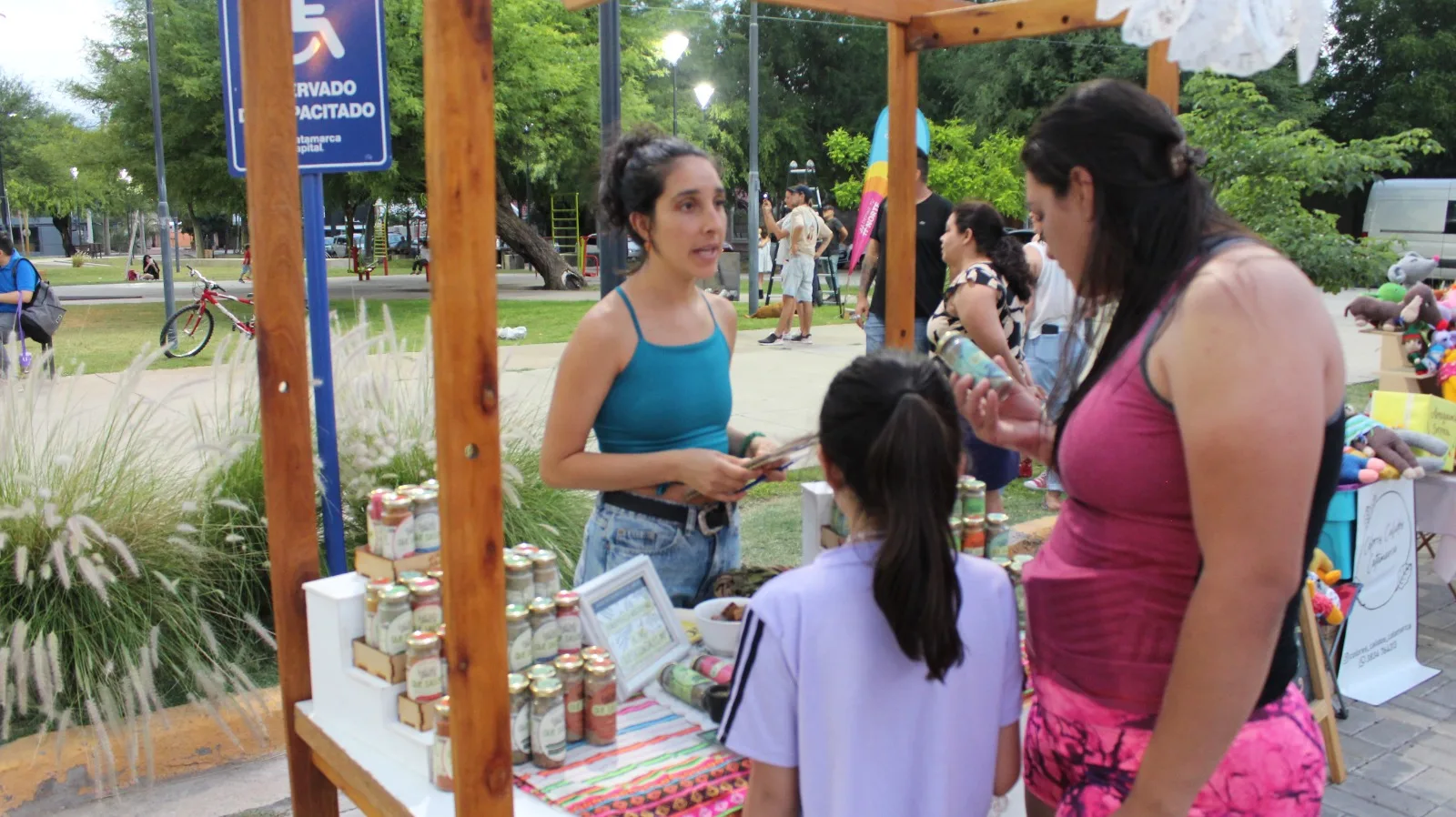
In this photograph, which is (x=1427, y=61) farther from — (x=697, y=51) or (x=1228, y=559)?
(x=1228, y=559)

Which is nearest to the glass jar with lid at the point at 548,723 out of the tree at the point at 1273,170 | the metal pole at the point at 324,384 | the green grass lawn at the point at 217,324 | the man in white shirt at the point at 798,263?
the metal pole at the point at 324,384

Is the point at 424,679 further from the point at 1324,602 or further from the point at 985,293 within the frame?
the point at 985,293

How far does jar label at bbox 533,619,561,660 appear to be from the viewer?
1902mm

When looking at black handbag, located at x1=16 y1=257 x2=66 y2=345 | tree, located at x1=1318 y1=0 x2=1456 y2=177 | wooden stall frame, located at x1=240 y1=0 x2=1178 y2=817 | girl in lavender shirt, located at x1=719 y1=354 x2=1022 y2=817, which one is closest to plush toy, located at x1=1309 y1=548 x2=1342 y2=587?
wooden stall frame, located at x1=240 y1=0 x2=1178 y2=817

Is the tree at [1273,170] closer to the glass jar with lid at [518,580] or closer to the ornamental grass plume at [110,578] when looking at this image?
the ornamental grass plume at [110,578]

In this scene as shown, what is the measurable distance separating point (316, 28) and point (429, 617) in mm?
2521

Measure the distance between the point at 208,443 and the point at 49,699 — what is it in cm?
85

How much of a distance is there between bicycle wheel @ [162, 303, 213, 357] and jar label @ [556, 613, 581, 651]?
1120cm

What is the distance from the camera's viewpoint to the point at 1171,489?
1.28m

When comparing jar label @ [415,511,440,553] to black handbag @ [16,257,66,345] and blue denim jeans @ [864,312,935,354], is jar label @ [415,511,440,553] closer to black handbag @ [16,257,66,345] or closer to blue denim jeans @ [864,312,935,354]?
blue denim jeans @ [864,312,935,354]

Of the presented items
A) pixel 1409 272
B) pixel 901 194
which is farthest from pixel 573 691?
pixel 1409 272

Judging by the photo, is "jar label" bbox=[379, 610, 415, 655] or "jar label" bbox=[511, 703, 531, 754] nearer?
"jar label" bbox=[511, 703, 531, 754]

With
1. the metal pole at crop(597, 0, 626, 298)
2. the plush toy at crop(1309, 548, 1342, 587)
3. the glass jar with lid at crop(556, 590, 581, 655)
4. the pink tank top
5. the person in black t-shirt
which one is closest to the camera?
the pink tank top

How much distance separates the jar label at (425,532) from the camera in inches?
84.3
